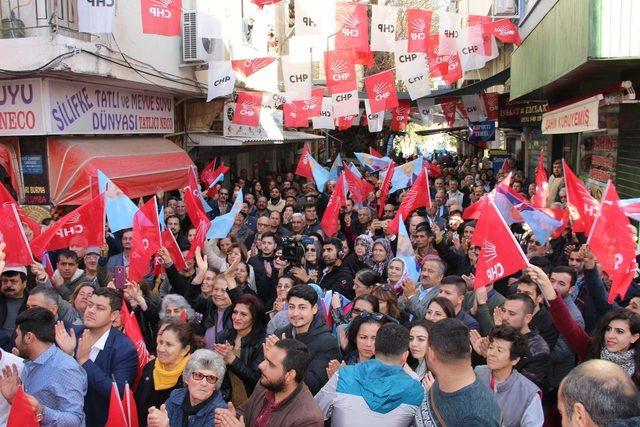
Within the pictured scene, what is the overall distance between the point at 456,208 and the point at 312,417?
6930 mm

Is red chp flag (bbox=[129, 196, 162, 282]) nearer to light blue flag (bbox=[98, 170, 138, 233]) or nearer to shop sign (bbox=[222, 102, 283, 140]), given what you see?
light blue flag (bbox=[98, 170, 138, 233])

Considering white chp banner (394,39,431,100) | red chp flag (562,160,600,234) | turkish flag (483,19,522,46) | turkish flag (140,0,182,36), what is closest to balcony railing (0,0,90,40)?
turkish flag (140,0,182,36)

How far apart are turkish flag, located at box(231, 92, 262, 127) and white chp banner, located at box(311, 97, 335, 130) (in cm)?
162

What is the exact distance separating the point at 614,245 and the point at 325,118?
1138cm

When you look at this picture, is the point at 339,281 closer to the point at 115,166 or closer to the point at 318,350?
the point at 318,350

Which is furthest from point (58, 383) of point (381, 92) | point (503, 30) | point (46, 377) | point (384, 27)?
point (503, 30)

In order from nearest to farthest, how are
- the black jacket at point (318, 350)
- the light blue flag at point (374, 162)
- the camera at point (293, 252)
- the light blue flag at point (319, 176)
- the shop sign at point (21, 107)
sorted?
the black jacket at point (318, 350) < the camera at point (293, 252) < the shop sign at point (21, 107) < the light blue flag at point (319, 176) < the light blue flag at point (374, 162)

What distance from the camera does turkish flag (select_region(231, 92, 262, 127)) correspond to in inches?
585

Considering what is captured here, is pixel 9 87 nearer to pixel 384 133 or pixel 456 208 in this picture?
pixel 456 208

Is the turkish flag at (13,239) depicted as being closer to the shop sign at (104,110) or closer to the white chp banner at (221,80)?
the shop sign at (104,110)

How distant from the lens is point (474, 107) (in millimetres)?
20578

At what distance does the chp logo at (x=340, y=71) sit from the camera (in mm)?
14863

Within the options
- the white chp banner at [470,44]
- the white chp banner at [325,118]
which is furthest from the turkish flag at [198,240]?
the white chp banner at [470,44]

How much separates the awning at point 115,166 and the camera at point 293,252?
12.0ft
